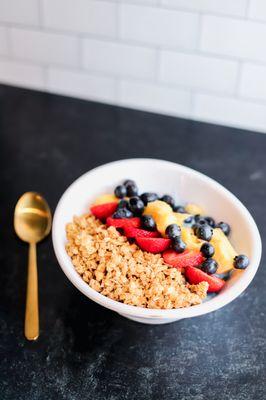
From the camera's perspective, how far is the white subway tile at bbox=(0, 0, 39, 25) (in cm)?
132

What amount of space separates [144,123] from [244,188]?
13.1 inches

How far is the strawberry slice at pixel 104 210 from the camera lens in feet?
3.09

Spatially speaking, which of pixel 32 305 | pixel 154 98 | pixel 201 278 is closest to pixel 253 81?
pixel 154 98

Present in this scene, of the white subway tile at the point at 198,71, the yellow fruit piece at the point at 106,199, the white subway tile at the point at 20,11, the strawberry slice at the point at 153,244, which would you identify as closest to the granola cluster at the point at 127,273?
the strawberry slice at the point at 153,244

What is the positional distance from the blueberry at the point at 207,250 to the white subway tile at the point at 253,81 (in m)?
0.59

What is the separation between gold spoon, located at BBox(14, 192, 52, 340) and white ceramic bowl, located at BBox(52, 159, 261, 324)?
0.29 ft

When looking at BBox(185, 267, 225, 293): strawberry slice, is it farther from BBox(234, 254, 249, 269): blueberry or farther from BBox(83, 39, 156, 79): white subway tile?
BBox(83, 39, 156, 79): white subway tile

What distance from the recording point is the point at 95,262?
839mm

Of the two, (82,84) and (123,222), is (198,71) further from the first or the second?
(123,222)

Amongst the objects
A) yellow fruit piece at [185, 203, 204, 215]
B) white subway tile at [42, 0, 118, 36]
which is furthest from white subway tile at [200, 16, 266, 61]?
yellow fruit piece at [185, 203, 204, 215]

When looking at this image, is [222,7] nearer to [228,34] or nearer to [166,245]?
[228,34]

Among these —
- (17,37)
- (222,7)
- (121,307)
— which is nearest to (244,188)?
(222,7)

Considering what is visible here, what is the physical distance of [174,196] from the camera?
1.04 m

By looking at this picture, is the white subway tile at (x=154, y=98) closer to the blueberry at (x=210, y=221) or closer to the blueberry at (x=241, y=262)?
the blueberry at (x=210, y=221)
